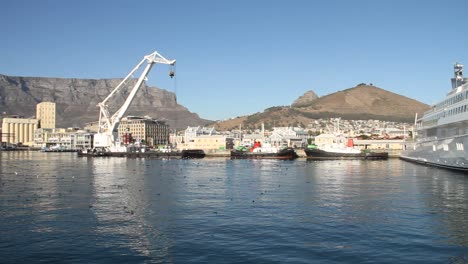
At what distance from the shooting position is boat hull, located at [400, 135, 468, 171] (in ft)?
169

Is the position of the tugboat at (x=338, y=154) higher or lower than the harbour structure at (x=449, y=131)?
lower

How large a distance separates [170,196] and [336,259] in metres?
18.9

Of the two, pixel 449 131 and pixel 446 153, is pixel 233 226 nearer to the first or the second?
pixel 449 131

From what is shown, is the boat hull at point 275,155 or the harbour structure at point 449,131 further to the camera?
the boat hull at point 275,155

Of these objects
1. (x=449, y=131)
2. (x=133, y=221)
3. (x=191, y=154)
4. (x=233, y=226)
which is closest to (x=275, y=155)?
(x=191, y=154)

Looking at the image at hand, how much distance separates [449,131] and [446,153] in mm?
3288

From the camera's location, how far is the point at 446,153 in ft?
191

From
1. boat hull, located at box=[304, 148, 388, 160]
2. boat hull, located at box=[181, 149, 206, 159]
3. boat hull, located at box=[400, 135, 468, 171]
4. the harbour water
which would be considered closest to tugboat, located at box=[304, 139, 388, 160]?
boat hull, located at box=[304, 148, 388, 160]

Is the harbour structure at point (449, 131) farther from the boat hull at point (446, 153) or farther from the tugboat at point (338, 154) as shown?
the tugboat at point (338, 154)

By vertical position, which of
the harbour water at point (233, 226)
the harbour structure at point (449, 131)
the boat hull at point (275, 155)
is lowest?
the harbour water at point (233, 226)

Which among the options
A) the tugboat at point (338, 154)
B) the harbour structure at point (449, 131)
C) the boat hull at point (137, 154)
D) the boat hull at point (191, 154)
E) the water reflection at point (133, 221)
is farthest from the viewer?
the boat hull at point (137, 154)

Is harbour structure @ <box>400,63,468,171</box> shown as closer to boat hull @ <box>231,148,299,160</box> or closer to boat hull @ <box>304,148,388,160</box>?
boat hull @ <box>304,148,388,160</box>

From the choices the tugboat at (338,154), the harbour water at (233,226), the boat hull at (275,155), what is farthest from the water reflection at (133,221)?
the boat hull at (275,155)

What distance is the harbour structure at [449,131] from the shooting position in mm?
51531
